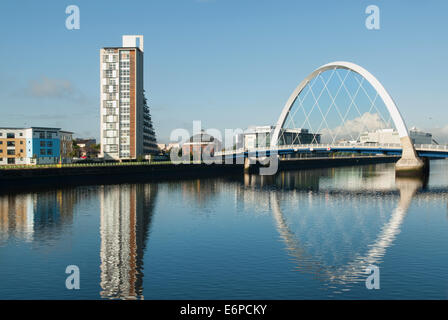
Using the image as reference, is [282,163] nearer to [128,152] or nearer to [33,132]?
[128,152]

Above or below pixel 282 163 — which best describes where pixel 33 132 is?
above

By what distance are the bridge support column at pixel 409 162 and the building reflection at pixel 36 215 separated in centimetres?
5957

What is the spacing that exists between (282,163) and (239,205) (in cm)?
8148

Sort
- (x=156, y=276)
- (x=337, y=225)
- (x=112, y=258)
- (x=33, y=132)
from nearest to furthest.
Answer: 1. (x=156, y=276)
2. (x=112, y=258)
3. (x=337, y=225)
4. (x=33, y=132)

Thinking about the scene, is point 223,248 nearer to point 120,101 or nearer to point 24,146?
point 24,146

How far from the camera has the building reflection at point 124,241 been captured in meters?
20.3

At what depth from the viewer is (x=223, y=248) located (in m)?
28.0

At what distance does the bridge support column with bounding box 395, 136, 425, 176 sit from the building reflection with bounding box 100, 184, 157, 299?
4983cm

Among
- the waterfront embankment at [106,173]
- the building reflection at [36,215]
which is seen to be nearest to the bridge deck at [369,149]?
the waterfront embankment at [106,173]

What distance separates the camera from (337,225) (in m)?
36.2

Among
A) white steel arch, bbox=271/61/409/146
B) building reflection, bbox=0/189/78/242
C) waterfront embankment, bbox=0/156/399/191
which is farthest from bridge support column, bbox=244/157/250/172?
building reflection, bbox=0/189/78/242
